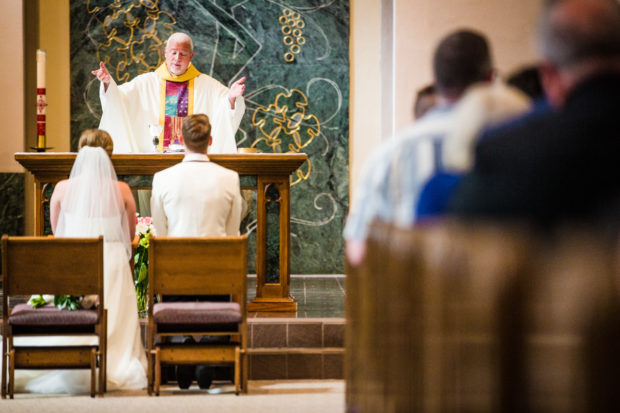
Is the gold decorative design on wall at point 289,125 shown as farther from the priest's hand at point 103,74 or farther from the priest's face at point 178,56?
the priest's hand at point 103,74

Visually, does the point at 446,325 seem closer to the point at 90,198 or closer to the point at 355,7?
the point at 90,198

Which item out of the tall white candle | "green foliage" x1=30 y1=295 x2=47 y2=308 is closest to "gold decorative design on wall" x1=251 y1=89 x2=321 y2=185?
the tall white candle

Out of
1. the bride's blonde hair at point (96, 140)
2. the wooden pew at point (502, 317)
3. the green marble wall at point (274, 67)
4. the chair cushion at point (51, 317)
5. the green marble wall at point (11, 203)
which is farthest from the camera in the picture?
the green marble wall at point (274, 67)

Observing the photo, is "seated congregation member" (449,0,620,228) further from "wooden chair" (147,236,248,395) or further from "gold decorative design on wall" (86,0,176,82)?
"gold decorative design on wall" (86,0,176,82)

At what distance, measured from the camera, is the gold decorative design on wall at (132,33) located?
27.7ft

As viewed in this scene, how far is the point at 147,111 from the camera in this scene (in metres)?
7.41

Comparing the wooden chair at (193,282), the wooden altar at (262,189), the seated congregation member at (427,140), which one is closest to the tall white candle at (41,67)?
the wooden altar at (262,189)

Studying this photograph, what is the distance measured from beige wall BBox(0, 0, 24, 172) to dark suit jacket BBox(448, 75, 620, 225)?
728 cm

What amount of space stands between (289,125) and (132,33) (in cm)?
186

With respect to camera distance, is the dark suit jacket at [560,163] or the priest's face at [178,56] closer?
the dark suit jacket at [560,163]

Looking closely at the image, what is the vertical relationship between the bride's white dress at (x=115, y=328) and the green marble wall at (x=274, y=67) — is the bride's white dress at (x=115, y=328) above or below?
below

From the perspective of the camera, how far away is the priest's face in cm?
714

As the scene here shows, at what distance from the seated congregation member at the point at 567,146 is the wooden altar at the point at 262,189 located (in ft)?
15.1

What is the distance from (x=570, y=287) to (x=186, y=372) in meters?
3.95
